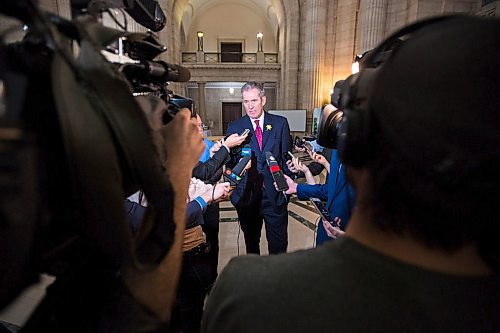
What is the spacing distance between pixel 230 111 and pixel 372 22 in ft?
41.1

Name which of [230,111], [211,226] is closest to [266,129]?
[211,226]

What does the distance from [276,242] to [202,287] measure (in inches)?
43.6

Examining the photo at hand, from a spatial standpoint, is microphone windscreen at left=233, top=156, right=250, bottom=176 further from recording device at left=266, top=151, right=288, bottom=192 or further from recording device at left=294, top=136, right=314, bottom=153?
recording device at left=294, top=136, right=314, bottom=153

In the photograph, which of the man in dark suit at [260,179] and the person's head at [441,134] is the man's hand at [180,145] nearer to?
the person's head at [441,134]

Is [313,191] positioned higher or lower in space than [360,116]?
lower

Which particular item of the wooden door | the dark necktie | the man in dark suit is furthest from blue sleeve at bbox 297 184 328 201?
the wooden door

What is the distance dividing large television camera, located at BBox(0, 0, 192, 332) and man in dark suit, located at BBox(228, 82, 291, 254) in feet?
6.53

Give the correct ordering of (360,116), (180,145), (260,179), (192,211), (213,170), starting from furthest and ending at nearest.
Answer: (260,179), (213,170), (192,211), (180,145), (360,116)

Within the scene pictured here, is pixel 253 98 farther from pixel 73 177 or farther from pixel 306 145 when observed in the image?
pixel 73 177

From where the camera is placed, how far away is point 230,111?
1980 centimetres

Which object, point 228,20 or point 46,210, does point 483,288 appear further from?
point 228,20

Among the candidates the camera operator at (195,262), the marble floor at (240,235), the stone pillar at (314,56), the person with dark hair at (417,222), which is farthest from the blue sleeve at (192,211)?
the stone pillar at (314,56)

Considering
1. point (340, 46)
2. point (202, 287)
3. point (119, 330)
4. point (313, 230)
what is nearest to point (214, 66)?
point (340, 46)

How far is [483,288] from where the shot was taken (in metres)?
0.41
